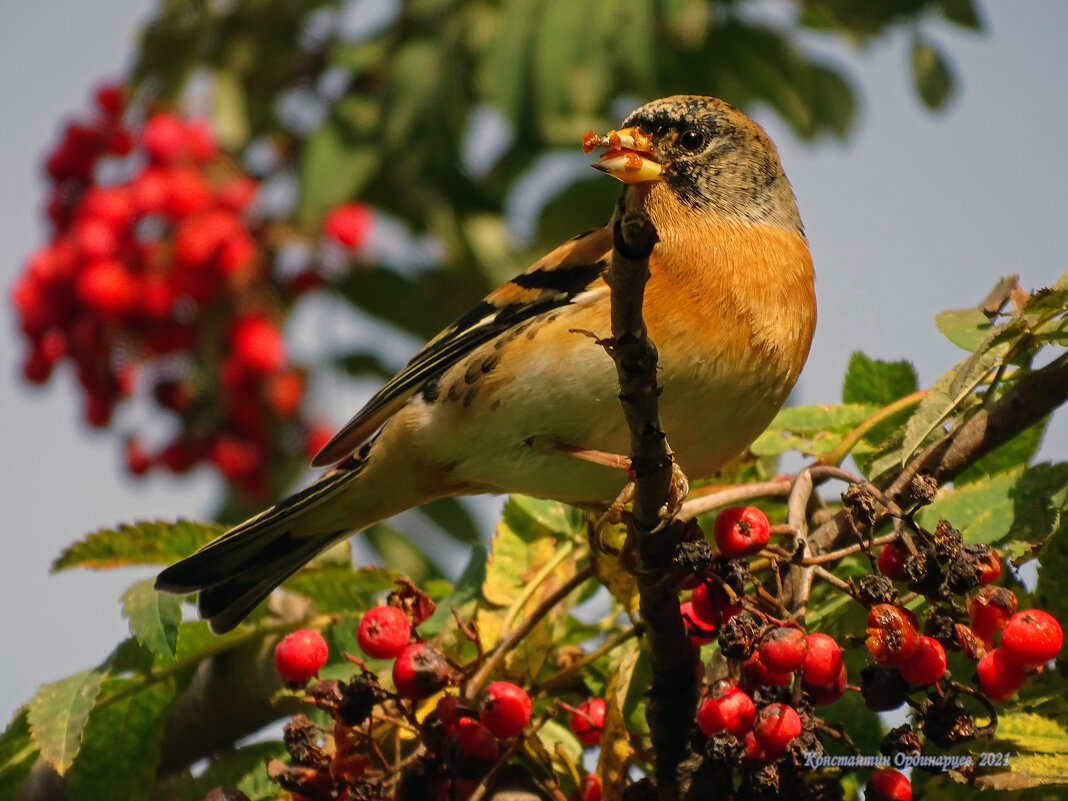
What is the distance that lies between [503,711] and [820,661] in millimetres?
660

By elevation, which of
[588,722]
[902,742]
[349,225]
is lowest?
[902,742]

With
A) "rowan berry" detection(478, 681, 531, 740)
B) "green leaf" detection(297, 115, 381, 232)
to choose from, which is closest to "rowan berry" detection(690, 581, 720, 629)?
"rowan berry" detection(478, 681, 531, 740)

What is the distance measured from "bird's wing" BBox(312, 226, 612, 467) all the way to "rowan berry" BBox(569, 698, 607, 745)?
1.00 m

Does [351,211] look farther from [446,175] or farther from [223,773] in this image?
[223,773]

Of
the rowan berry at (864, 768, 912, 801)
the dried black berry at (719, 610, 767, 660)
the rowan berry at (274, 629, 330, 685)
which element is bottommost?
the rowan berry at (864, 768, 912, 801)

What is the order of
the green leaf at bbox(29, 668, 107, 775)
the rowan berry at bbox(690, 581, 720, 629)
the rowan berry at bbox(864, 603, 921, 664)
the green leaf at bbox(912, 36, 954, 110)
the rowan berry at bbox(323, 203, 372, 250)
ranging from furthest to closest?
the rowan berry at bbox(323, 203, 372, 250)
the green leaf at bbox(912, 36, 954, 110)
the green leaf at bbox(29, 668, 107, 775)
the rowan berry at bbox(690, 581, 720, 629)
the rowan berry at bbox(864, 603, 921, 664)

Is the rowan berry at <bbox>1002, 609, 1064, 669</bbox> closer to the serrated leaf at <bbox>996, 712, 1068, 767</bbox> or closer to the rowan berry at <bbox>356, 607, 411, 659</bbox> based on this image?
the serrated leaf at <bbox>996, 712, 1068, 767</bbox>

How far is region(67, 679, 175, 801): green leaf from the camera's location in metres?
2.77

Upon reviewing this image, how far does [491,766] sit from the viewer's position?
91.4 inches

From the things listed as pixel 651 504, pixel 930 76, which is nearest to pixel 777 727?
pixel 651 504

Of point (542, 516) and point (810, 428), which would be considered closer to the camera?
point (810, 428)

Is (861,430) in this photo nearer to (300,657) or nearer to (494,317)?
(494,317)

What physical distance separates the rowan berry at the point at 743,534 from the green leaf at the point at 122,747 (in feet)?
4.97

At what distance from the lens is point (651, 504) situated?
196cm
